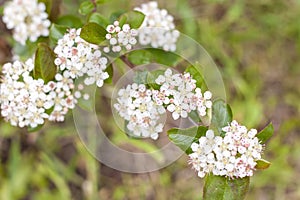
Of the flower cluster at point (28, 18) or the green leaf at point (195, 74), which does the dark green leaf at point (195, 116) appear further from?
the flower cluster at point (28, 18)

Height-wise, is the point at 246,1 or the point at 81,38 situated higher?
the point at 246,1

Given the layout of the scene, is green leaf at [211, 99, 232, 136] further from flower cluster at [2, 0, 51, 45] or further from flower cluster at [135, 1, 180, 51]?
flower cluster at [2, 0, 51, 45]

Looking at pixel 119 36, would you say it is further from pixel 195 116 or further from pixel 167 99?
pixel 195 116

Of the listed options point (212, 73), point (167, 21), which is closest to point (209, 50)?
point (212, 73)

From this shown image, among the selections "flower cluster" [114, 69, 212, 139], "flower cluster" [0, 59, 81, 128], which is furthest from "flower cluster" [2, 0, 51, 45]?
"flower cluster" [114, 69, 212, 139]

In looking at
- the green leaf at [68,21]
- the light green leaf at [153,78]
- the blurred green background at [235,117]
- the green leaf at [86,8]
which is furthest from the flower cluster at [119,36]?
the blurred green background at [235,117]

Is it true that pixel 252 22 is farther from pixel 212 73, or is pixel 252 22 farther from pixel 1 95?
pixel 1 95
